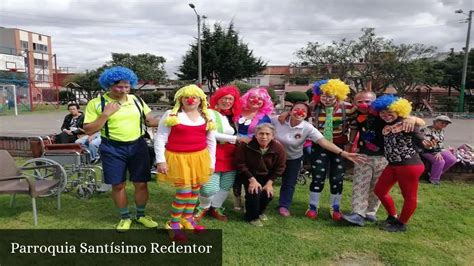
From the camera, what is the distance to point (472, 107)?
91.2ft

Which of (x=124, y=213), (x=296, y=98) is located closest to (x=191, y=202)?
(x=124, y=213)

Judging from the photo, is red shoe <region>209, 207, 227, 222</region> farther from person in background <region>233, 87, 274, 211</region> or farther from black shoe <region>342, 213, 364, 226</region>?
black shoe <region>342, 213, 364, 226</region>

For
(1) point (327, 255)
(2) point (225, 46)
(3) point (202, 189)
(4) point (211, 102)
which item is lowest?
(1) point (327, 255)

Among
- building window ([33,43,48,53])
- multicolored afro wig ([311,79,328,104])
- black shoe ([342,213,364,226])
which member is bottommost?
black shoe ([342,213,364,226])

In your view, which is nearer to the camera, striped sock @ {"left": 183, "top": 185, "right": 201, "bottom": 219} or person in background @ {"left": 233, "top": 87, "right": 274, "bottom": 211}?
striped sock @ {"left": 183, "top": 185, "right": 201, "bottom": 219}

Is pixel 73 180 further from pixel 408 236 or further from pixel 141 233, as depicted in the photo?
pixel 408 236

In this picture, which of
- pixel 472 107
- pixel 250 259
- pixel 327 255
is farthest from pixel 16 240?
pixel 472 107

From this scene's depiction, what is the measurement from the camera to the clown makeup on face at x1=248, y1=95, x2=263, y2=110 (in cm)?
424

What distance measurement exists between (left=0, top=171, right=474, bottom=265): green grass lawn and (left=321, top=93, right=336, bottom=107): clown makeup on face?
1.36 m

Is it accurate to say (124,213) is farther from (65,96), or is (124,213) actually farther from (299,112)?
(65,96)

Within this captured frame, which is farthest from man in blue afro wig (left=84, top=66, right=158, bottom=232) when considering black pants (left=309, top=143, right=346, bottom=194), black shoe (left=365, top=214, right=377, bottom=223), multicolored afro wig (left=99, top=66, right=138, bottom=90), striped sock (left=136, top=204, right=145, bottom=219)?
black shoe (left=365, top=214, right=377, bottom=223)

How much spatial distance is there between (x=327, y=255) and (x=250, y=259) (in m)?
0.74

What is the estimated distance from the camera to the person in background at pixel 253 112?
425 centimetres

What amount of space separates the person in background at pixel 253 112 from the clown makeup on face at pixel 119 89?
52.5 inches
